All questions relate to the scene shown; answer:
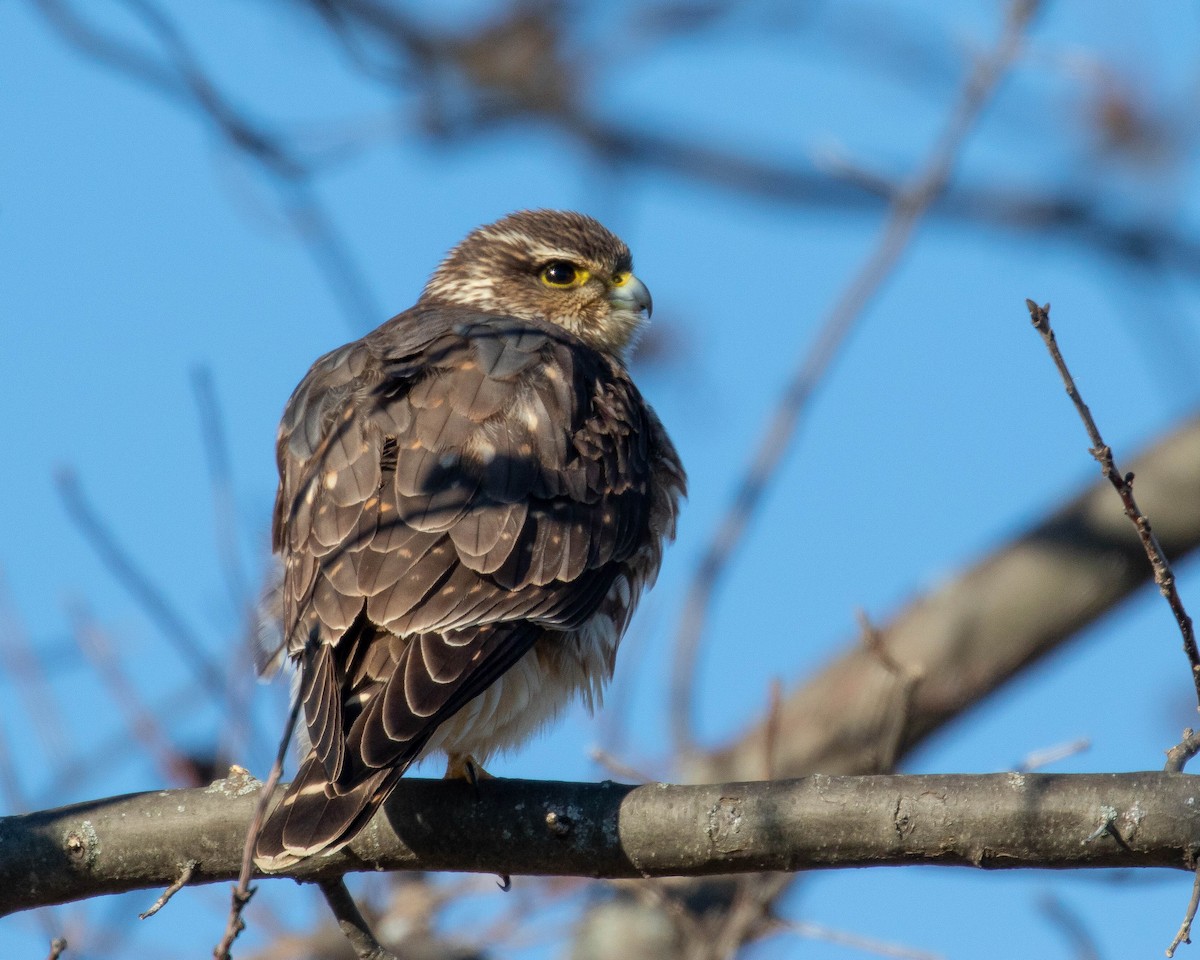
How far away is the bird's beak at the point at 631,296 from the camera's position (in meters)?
5.67

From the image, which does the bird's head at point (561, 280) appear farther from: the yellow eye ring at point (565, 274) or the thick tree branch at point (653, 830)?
the thick tree branch at point (653, 830)

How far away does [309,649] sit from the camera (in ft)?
11.8

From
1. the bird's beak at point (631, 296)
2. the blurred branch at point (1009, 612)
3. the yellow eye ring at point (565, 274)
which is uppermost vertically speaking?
the yellow eye ring at point (565, 274)

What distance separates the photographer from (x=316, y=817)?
317 centimetres

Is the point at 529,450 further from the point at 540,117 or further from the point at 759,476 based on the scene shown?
the point at 540,117

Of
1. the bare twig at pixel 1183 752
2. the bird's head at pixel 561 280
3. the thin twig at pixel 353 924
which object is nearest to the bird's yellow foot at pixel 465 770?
the thin twig at pixel 353 924

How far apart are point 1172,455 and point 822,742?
2.08 m

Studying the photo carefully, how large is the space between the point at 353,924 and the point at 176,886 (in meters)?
0.50

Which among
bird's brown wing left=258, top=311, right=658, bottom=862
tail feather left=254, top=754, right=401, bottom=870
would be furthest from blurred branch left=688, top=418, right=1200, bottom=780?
tail feather left=254, top=754, right=401, bottom=870

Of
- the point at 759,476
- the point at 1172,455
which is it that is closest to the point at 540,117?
the point at 1172,455

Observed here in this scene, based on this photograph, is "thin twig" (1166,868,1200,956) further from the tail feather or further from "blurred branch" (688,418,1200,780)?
"blurred branch" (688,418,1200,780)

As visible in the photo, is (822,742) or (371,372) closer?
(371,372)

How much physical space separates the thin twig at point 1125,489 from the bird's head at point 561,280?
3020 mm

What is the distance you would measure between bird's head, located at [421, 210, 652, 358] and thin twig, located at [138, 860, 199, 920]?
267 cm
